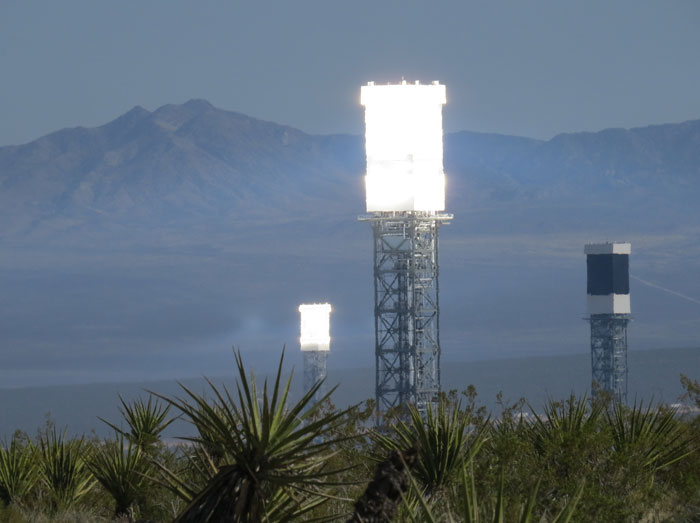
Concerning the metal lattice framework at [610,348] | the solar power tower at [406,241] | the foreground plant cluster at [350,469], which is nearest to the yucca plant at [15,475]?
the foreground plant cluster at [350,469]

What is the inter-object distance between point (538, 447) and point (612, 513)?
4.10 m

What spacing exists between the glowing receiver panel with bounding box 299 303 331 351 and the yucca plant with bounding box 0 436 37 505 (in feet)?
349

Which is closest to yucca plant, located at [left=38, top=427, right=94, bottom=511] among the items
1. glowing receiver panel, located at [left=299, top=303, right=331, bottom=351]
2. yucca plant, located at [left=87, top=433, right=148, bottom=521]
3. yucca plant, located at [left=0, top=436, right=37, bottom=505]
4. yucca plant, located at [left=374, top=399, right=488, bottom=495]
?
yucca plant, located at [left=0, top=436, right=37, bottom=505]

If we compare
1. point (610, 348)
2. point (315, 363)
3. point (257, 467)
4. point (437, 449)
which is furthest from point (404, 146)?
point (257, 467)

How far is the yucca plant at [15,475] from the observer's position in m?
22.7

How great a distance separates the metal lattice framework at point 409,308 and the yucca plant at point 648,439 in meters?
84.8

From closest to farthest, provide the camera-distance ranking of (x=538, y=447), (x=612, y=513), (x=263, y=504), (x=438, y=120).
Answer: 1. (x=263, y=504)
2. (x=612, y=513)
3. (x=538, y=447)
4. (x=438, y=120)

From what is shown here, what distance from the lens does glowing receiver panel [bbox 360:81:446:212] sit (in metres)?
110

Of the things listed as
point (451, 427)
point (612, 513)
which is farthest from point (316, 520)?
point (612, 513)

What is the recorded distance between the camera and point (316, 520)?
1409cm

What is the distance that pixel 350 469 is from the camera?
17859 mm

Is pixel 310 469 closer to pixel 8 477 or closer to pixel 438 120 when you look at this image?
pixel 8 477

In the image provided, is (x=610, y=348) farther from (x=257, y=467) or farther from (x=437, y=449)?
(x=257, y=467)

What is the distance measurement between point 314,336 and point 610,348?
209 ft
